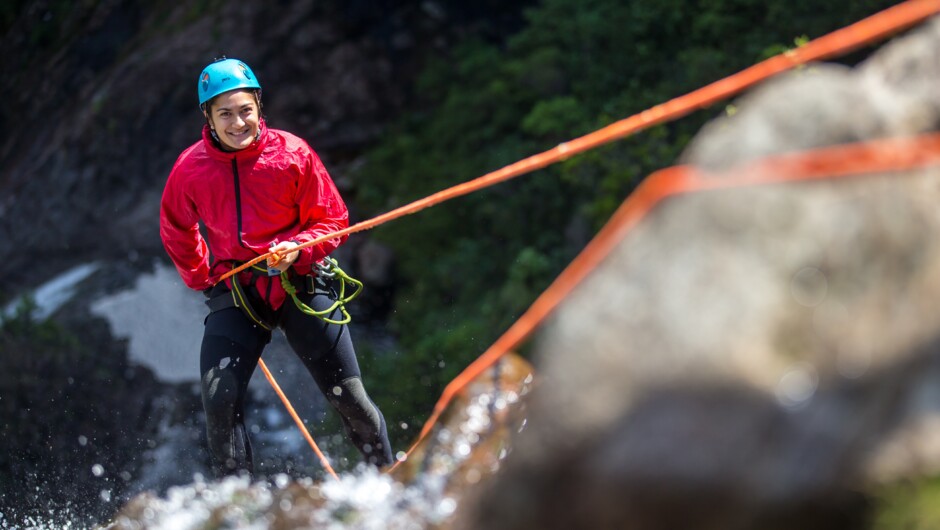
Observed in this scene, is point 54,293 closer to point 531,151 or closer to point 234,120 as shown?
point 531,151

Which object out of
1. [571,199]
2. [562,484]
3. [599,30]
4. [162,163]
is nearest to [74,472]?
[162,163]

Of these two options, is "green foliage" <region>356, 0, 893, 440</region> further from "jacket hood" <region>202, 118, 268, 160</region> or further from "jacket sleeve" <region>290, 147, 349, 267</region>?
"jacket hood" <region>202, 118, 268, 160</region>

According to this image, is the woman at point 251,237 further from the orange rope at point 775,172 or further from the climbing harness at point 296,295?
the orange rope at point 775,172

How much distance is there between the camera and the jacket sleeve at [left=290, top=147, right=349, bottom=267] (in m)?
4.04

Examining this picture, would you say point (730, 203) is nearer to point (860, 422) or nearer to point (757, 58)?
point (860, 422)

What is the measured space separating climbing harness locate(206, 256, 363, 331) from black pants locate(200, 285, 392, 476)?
23 millimetres

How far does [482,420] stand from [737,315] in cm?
136

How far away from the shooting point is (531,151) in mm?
9742

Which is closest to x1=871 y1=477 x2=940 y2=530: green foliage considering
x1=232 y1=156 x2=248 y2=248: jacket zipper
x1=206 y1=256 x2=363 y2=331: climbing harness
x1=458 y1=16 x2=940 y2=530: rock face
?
x1=458 y1=16 x2=940 y2=530: rock face

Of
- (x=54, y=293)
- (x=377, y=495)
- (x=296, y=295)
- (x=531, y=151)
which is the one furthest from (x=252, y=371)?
(x=54, y=293)

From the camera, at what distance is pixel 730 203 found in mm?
2102

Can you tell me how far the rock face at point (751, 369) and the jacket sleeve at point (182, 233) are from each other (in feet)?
7.91

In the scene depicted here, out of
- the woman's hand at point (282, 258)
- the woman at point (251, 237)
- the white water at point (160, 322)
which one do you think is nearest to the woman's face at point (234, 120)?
the woman at point (251, 237)

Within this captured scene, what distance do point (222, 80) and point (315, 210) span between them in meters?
0.62
